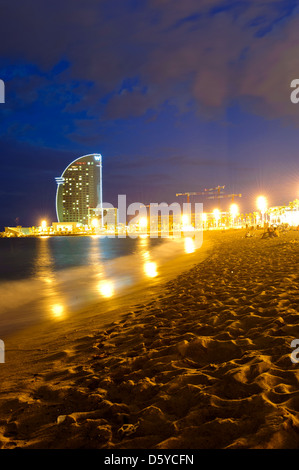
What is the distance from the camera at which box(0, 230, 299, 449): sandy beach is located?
88.4 inches

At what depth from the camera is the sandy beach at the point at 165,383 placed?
2246 millimetres

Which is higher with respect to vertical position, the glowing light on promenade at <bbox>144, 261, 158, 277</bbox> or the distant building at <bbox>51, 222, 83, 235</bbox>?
the distant building at <bbox>51, 222, 83, 235</bbox>

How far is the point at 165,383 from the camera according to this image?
304 centimetres

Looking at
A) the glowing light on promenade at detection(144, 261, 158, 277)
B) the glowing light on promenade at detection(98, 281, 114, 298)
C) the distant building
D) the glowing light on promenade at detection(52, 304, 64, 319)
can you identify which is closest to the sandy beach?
the glowing light on promenade at detection(52, 304, 64, 319)

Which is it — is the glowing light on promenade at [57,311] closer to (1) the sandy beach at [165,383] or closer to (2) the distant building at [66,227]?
(1) the sandy beach at [165,383]

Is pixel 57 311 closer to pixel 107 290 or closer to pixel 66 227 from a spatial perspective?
pixel 107 290

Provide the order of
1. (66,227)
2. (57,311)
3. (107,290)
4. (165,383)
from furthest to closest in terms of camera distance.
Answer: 1. (66,227)
2. (107,290)
3. (57,311)
4. (165,383)

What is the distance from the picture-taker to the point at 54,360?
445cm

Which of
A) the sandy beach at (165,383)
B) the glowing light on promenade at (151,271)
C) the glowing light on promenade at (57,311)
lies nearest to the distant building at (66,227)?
the glowing light on promenade at (151,271)

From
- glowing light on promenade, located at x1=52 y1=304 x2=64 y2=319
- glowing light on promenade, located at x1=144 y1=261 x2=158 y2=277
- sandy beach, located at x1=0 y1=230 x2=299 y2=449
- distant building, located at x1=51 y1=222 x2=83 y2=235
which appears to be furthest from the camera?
distant building, located at x1=51 y1=222 x2=83 y2=235

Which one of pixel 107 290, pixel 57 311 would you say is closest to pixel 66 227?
pixel 107 290

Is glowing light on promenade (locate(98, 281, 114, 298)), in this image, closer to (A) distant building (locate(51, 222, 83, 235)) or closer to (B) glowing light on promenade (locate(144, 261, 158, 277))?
(B) glowing light on promenade (locate(144, 261, 158, 277))
